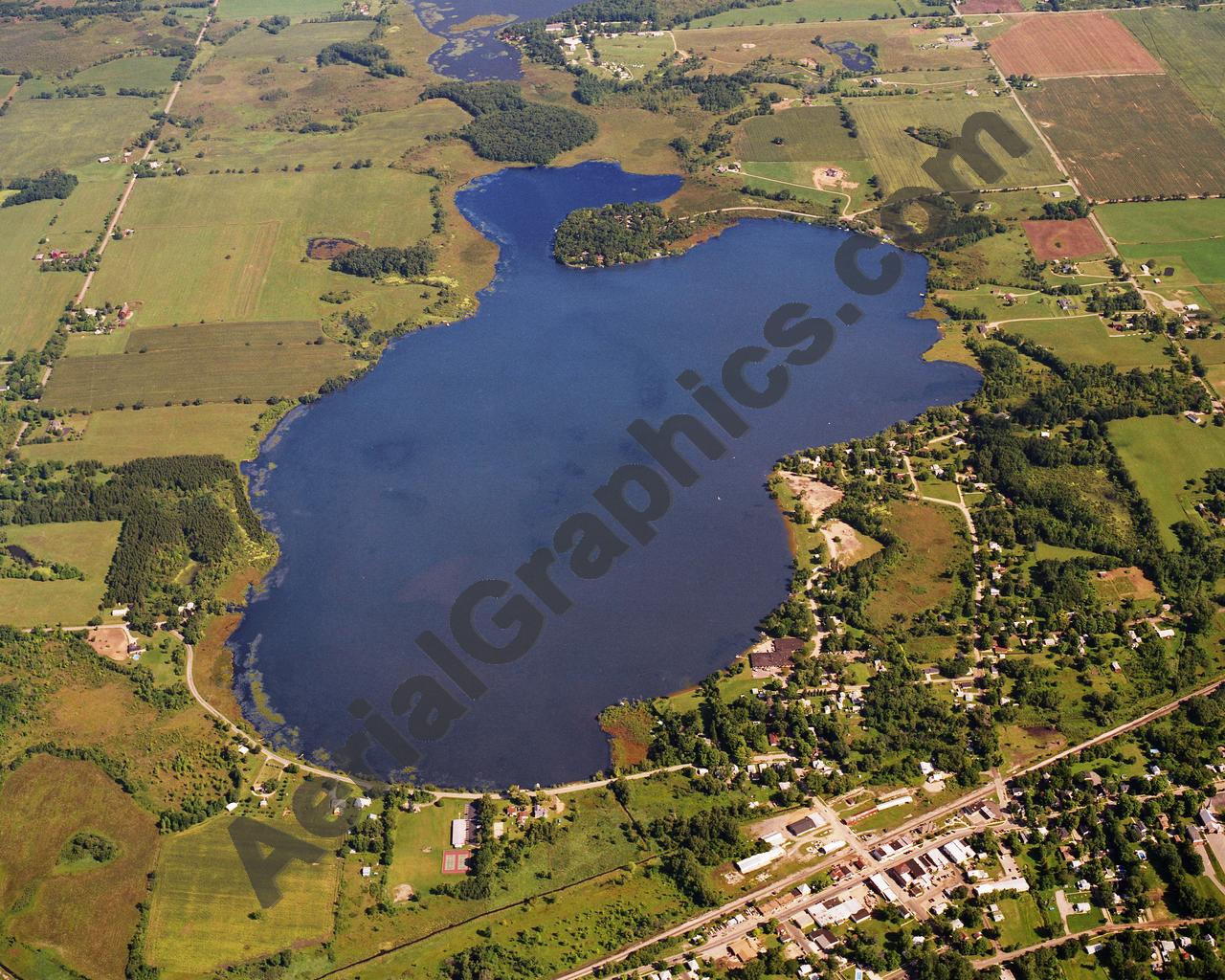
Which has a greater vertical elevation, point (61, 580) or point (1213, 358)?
point (1213, 358)

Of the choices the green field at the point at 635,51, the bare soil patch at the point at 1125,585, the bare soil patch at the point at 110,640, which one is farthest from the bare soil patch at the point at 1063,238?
the bare soil patch at the point at 110,640

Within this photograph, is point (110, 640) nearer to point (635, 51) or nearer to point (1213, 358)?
point (1213, 358)

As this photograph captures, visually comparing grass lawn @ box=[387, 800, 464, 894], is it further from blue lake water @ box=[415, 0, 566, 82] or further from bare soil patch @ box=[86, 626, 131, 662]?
blue lake water @ box=[415, 0, 566, 82]

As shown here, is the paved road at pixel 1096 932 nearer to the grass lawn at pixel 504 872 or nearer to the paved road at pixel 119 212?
the grass lawn at pixel 504 872

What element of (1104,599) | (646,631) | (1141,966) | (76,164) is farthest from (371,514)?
(76,164)

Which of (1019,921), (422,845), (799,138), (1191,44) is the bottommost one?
(422,845)

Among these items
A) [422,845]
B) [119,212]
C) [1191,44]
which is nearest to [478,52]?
[119,212]
